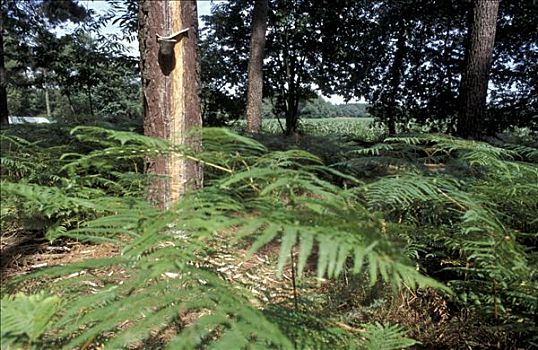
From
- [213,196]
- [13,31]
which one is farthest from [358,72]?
[213,196]

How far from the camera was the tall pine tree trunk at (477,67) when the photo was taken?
402 cm

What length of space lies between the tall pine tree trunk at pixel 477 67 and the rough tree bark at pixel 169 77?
334cm

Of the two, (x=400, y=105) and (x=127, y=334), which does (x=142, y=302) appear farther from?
(x=400, y=105)

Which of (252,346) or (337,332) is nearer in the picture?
A: (252,346)

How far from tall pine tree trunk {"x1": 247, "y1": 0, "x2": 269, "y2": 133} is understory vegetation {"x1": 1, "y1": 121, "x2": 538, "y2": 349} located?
522 cm

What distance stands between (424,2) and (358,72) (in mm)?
2473

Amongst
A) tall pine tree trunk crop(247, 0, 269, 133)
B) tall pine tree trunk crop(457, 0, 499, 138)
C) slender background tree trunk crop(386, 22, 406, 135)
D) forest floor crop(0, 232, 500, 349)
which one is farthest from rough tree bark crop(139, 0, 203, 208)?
slender background tree trunk crop(386, 22, 406, 135)

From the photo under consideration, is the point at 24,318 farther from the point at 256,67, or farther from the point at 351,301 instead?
the point at 256,67

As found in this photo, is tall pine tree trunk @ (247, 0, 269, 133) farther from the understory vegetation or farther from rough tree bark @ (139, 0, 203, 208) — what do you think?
the understory vegetation

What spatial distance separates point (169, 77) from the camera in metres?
2.08

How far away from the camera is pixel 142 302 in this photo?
70 centimetres

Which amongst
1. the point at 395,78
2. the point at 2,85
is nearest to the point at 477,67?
the point at 395,78

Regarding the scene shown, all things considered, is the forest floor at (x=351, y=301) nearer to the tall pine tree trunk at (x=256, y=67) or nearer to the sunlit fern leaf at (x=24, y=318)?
the sunlit fern leaf at (x=24, y=318)

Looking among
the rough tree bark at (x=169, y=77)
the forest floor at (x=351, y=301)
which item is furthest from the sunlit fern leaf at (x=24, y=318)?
the rough tree bark at (x=169, y=77)
